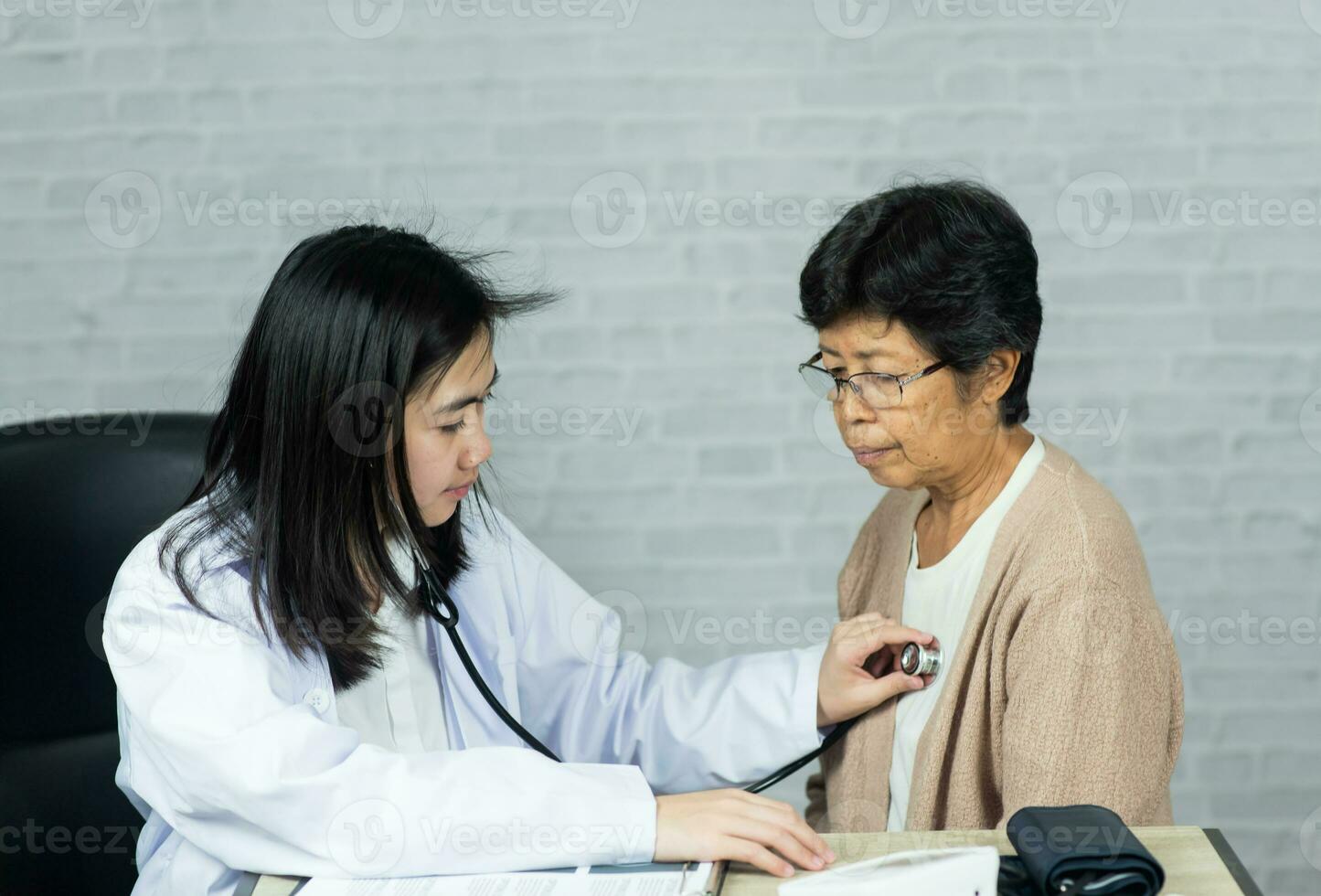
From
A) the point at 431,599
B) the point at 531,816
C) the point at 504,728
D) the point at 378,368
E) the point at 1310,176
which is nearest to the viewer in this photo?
the point at 531,816

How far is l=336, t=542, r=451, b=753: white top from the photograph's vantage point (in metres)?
1.51

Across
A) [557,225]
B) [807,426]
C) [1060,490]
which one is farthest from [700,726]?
[557,225]

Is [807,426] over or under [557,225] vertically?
under

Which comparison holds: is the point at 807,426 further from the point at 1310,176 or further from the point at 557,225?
the point at 1310,176

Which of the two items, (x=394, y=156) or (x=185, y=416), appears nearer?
(x=185, y=416)

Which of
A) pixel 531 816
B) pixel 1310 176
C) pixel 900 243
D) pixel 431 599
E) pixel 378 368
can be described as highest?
pixel 1310 176

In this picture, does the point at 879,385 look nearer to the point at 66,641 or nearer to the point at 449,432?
the point at 449,432

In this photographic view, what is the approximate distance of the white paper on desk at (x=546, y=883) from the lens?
3.75 feet

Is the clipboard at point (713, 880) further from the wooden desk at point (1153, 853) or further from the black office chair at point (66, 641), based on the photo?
the black office chair at point (66, 641)

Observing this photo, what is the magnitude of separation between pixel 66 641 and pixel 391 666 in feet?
1.34

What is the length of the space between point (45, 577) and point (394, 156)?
3.82 ft

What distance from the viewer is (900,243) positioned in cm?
147

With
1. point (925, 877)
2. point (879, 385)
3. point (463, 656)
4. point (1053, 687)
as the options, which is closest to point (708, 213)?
point (879, 385)

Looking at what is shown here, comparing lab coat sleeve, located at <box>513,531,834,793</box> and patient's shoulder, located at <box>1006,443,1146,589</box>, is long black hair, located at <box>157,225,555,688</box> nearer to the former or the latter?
lab coat sleeve, located at <box>513,531,834,793</box>
